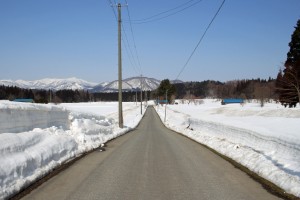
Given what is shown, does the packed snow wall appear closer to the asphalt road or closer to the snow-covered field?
the snow-covered field

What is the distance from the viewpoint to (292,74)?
48.1 meters

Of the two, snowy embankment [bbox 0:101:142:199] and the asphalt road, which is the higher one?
snowy embankment [bbox 0:101:142:199]

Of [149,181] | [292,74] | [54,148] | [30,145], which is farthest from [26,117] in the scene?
[292,74]

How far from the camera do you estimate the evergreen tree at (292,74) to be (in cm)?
4816

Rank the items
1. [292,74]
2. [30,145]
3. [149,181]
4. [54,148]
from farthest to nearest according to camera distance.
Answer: [292,74] < [54,148] < [30,145] < [149,181]

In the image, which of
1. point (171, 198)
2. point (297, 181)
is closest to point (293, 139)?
point (297, 181)

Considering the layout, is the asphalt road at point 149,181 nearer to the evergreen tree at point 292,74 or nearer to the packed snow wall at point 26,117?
the packed snow wall at point 26,117

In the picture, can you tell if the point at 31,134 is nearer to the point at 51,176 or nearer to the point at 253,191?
the point at 51,176

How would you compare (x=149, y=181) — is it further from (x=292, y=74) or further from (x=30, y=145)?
(x=292, y=74)

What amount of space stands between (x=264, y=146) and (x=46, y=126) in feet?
27.9

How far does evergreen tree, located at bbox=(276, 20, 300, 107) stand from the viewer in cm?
4816

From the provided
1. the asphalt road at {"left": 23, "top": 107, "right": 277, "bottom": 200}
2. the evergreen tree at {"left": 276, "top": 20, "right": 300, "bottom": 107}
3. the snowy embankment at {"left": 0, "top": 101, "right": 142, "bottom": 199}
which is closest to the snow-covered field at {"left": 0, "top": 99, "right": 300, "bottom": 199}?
the snowy embankment at {"left": 0, "top": 101, "right": 142, "bottom": 199}

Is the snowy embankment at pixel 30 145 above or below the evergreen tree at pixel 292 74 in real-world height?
below

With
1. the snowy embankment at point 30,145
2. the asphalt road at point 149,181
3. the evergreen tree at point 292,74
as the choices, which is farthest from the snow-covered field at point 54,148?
the evergreen tree at point 292,74
